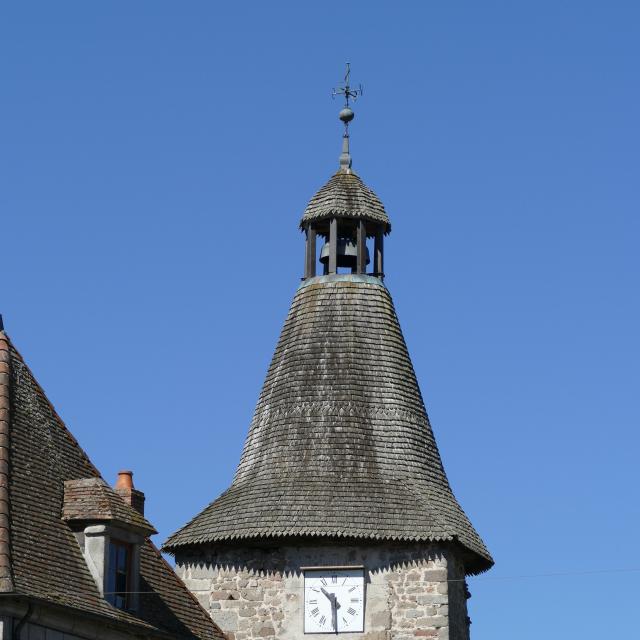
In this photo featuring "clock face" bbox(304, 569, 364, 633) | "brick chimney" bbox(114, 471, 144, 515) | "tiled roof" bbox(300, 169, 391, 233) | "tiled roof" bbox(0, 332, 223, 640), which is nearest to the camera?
"tiled roof" bbox(0, 332, 223, 640)

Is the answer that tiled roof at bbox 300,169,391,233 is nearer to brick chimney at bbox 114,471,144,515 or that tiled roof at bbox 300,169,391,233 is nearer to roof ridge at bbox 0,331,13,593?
brick chimney at bbox 114,471,144,515

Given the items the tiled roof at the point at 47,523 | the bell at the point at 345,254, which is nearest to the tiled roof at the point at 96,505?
the tiled roof at the point at 47,523

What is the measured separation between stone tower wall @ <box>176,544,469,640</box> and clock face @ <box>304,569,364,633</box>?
0.10m

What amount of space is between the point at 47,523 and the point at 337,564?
6368mm

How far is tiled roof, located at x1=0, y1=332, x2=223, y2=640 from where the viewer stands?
20.6 meters

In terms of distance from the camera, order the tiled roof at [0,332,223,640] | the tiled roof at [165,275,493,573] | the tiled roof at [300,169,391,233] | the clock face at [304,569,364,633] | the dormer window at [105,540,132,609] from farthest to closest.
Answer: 1. the tiled roof at [300,169,391,233]
2. the tiled roof at [165,275,493,573]
3. the clock face at [304,569,364,633]
4. the dormer window at [105,540,132,609]
5. the tiled roof at [0,332,223,640]

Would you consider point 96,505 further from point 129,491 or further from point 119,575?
point 129,491

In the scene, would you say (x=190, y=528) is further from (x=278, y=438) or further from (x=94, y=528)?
(x=94, y=528)

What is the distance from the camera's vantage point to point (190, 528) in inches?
1104

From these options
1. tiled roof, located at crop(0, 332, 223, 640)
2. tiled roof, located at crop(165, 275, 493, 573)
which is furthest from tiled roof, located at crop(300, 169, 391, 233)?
tiled roof, located at crop(0, 332, 223, 640)

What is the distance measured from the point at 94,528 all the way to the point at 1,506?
1742 mm

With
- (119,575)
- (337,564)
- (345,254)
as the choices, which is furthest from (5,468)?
(345,254)

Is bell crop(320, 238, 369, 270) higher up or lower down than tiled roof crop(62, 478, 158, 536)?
higher up

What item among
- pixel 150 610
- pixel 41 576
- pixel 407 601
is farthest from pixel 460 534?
pixel 41 576
